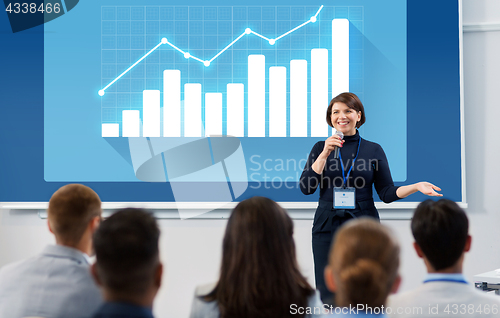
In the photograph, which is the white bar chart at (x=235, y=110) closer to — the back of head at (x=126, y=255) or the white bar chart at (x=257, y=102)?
the white bar chart at (x=257, y=102)

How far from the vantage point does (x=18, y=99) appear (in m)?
3.17

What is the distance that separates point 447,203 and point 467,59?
219cm

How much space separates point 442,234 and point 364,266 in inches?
20.3

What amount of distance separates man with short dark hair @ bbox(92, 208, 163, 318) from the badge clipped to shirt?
54.5 inches

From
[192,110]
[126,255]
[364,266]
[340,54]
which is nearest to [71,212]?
[126,255]

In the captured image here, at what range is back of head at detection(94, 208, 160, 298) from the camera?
3.30 feet

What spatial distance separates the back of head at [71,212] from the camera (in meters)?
1.41

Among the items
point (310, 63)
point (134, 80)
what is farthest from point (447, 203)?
point (134, 80)

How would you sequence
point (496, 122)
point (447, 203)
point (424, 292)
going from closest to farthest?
1. point (424, 292)
2. point (447, 203)
3. point (496, 122)

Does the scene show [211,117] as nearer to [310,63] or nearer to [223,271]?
[310,63]

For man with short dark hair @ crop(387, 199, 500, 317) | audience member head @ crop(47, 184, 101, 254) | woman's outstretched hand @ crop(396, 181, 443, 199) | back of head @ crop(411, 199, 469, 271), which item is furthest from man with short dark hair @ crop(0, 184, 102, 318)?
woman's outstretched hand @ crop(396, 181, 443, 199)

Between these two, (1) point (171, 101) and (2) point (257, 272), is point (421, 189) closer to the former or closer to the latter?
(2) point (257, 272)

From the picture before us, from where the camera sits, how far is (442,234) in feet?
4.21

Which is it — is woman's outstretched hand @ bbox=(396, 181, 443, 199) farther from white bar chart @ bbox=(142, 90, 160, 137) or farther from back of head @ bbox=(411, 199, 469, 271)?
white bar chart @ bbox=(142, 90, 160, 137)
